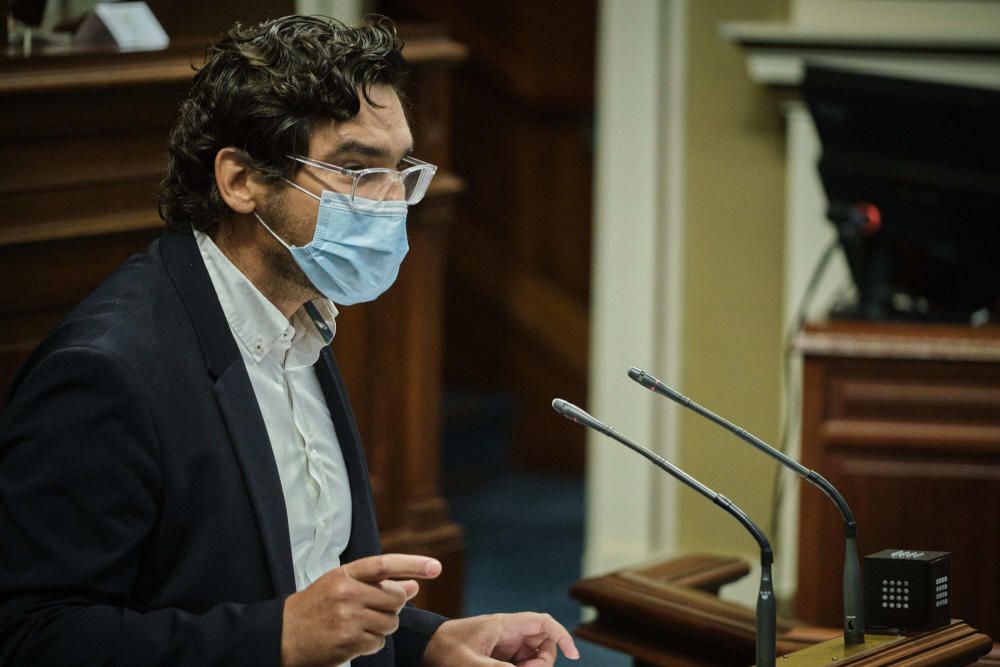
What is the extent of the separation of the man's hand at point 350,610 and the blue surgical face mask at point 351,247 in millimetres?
451

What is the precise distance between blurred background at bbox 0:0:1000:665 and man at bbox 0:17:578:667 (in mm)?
367

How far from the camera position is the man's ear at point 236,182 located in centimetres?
175

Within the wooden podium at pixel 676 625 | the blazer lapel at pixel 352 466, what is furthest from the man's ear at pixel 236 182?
the wooden podium at pixel 676 625

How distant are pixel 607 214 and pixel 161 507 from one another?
3.12 meters

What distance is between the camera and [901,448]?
320cm

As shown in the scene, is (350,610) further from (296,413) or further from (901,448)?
(901,448)

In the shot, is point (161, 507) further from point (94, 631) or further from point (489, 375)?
point (489, 375)

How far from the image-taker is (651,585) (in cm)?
230

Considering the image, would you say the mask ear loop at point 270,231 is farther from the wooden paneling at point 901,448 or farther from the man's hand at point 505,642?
the wooden paneling at point 901,448

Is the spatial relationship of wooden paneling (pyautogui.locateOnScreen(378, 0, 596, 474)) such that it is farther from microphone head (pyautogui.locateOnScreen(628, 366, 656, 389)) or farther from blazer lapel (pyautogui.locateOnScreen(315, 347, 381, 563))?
microphone head (pyautogui.locateOnScreen(628, 366, 656, 389))

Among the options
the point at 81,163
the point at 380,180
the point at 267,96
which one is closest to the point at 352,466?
the point at 380,180

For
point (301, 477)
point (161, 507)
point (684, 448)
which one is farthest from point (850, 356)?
point (161, 507)

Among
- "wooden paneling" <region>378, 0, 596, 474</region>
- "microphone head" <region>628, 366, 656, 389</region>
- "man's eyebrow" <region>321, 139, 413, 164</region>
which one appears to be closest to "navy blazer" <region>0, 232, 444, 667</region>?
"man's eyebrow" <region>321, 139, 413, 164</region>

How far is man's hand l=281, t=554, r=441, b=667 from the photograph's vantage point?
1.43 metres
